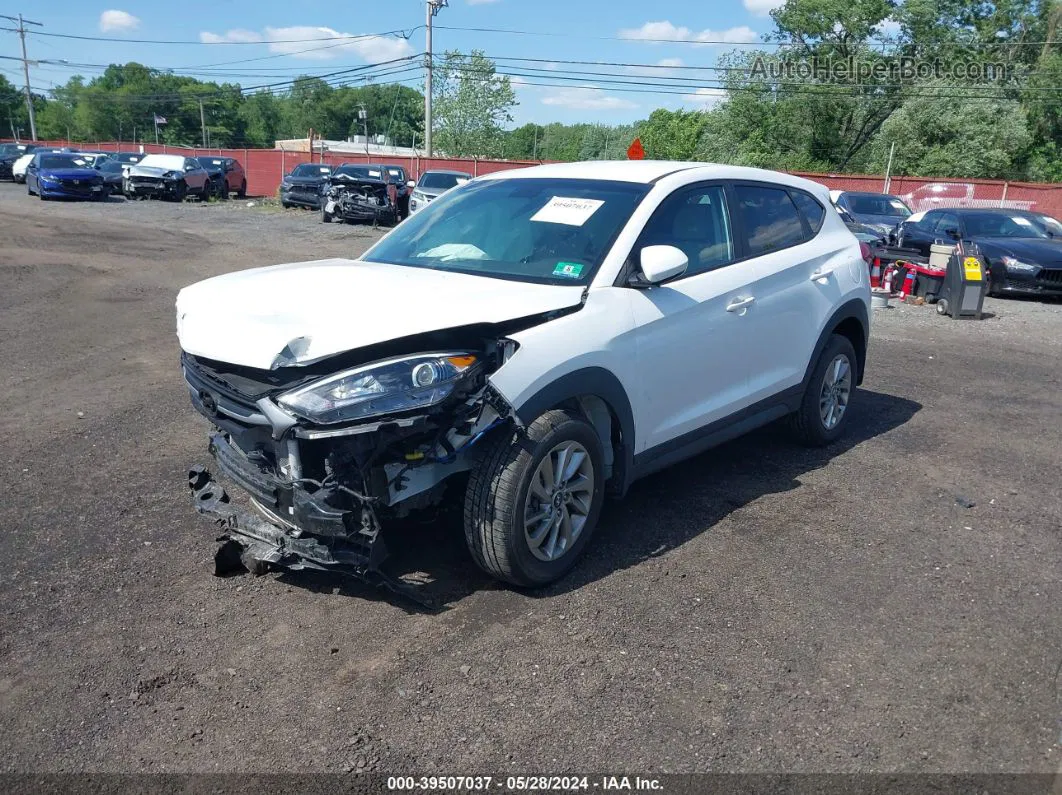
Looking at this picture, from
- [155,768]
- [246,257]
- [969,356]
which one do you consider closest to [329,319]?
[155,768]

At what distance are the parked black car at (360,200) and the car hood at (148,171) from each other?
10.1m

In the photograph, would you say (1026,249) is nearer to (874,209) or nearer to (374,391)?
(874,209)

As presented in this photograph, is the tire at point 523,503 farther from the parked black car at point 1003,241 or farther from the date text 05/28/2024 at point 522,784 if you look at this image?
the parked black car at point 1003,241

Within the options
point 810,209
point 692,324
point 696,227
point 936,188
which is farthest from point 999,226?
point 936,188

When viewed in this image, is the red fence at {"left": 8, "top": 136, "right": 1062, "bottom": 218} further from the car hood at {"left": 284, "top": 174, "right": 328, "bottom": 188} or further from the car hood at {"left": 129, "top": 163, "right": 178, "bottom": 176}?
the car hood at {"left": 129, "top": 163, "right": 178, "bottom": 176}

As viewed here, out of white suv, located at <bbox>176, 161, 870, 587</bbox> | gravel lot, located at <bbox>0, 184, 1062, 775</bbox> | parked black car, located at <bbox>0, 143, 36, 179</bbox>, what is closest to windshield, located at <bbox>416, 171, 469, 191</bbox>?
gravel lot, located at <bbox>0, 184, 1062, 775</bbox>

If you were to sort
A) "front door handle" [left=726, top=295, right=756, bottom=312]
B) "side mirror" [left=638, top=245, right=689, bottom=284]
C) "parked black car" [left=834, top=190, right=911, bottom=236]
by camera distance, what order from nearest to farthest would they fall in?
"side mirror" [left=638, top=245, right=689, bottom=284]
"front door handle" [left=726, top=295, right=756, bottom=312]
"parked black car" [left=834, top=190, right=911, bottom=236]

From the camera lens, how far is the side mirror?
4.25 metres

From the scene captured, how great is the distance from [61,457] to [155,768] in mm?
3343

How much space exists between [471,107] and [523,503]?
2294 inches

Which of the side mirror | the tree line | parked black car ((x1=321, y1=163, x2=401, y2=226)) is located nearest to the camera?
the side mirror

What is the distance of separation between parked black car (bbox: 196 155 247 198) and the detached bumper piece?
33.3 meters

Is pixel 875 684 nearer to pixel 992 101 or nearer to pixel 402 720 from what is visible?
pixel 402 720

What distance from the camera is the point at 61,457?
18.5 ft
